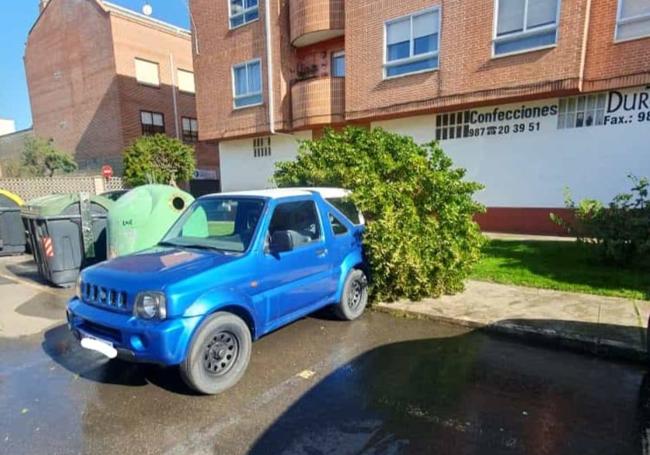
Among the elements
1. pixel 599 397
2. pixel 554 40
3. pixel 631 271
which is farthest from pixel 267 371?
pixel 554 40

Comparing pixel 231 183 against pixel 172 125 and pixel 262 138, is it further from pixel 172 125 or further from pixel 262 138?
pixel 172 125

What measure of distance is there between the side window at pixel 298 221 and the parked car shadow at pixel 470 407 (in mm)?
1513

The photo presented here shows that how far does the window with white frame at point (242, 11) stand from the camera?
16125 millimetres

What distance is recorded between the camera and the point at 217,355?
12.1ft

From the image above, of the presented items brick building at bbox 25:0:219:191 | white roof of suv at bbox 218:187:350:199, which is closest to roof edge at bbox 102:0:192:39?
brick building at bbox 25:0:219:191

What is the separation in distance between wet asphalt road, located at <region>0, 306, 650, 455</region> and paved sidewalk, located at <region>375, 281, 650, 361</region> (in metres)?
0.25

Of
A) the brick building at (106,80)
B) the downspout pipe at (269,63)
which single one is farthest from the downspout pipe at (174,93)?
the downspout pipe at (269,63)

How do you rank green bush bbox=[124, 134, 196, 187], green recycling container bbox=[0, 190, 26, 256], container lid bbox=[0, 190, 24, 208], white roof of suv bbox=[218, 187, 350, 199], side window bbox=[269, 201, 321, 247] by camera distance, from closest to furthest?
1. side window bbox=[269, 201, 321, 247]
2. white roof of suv bbox=[218, 187, 350, 199]
3. green recycling container bbox=[0, 190, 26, 256]
4. container lid bbox=[0, 190, 24, 208]
5. green bush bbox=[124, 134, 196, 187]

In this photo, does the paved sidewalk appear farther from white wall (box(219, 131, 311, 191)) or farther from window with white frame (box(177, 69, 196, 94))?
window with white frame (box(177, 69, 196, 94))

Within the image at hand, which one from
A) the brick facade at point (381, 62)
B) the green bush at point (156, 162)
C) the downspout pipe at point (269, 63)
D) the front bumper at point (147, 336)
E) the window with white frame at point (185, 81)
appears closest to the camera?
the front bumper at point (147, 336)

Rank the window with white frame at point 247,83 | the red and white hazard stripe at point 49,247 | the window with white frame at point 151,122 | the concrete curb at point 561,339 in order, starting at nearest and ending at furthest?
the concrete curb at point 561,339 → the red and white hazard stripe at point 49,247 → the window with white frame at point 247,83 → the window with white frame at point 151,122

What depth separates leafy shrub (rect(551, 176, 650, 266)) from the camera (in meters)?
6.77

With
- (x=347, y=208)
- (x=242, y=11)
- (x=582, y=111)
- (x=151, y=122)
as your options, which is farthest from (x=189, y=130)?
(x=347, y=208)

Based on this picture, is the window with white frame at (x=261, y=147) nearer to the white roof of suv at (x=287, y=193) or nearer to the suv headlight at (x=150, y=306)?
the white roof of suv at (x=287, y=193)
